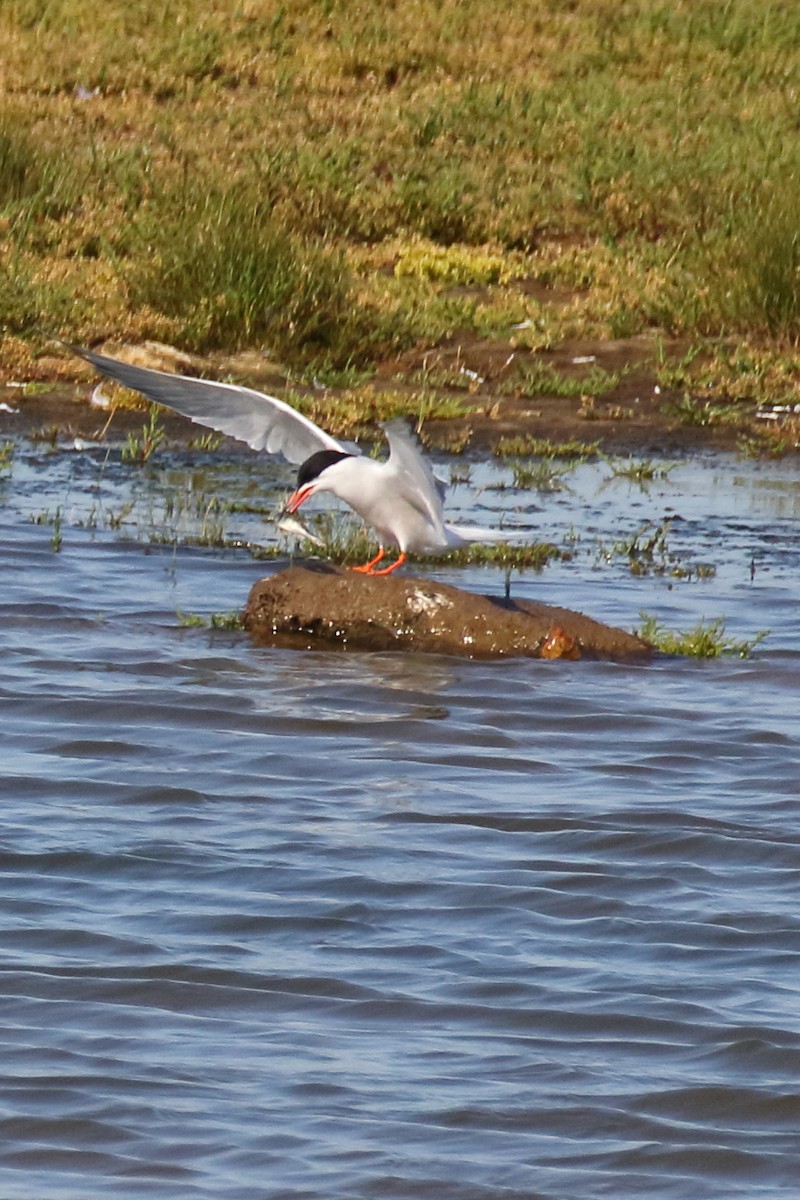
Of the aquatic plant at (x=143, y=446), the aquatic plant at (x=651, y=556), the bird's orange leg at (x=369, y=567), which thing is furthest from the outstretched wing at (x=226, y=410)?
the aquatic plant at (x=143, y=446)

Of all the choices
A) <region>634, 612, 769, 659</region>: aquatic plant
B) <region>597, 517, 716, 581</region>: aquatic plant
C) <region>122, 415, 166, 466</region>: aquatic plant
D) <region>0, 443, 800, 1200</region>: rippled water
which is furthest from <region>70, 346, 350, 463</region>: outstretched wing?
<region>122, 415, 166, 466</region>: aquatic plant

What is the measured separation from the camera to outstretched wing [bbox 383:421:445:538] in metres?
7.81

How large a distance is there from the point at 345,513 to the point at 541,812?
176 inches

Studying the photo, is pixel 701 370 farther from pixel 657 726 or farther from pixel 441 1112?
pixel 441 1112

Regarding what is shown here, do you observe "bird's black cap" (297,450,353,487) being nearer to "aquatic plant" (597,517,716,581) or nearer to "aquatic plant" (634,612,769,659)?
"aquatic plant" (634,612,769,659)

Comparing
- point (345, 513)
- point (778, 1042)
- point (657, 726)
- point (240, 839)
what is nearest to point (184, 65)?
point (345, 513)

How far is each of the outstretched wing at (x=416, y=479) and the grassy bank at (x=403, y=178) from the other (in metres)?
5.03

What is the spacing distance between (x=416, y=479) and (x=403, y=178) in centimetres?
911

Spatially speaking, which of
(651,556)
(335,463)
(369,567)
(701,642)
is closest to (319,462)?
(335,463)

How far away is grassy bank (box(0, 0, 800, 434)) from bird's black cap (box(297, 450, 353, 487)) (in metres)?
4.79

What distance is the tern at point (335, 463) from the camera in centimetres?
820

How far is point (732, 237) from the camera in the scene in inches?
587

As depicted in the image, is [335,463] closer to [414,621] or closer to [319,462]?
[319,462]

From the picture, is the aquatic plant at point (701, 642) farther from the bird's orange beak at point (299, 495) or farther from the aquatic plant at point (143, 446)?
the aquatic plant at point (143, 446)
